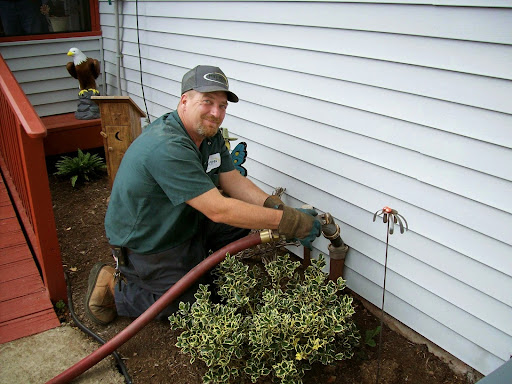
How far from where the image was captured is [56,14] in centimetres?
560

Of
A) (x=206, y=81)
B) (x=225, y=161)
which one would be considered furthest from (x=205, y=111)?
(x=225, y=161)

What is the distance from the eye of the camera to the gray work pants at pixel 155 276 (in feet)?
9.45

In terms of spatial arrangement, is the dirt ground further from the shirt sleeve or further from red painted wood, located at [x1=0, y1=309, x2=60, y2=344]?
the shirt sleeve

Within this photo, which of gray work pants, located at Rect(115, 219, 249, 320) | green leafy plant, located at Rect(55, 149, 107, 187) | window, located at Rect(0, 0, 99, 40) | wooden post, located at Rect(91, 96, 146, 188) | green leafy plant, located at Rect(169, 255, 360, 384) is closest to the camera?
green leafy plant, located at Rect(169, 255, 360, 384)

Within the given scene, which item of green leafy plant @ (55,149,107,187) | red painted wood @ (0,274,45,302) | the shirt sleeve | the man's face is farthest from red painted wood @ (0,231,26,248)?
the man's face

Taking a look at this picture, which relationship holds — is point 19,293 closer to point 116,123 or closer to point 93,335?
point 93,335

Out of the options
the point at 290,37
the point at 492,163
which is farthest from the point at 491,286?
the point at 290,37

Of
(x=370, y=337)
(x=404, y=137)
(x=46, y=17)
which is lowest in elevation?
(x=370, y=337)

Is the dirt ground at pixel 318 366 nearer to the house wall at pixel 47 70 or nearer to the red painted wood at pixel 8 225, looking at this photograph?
the red painted wood at pixel 8 225

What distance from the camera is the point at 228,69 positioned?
3.92 m

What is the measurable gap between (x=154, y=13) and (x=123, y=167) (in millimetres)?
2781

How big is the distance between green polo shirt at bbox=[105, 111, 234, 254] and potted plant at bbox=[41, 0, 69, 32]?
3715mm

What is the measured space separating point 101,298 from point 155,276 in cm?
39

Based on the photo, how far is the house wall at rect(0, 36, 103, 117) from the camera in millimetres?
5434
